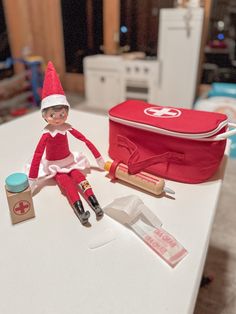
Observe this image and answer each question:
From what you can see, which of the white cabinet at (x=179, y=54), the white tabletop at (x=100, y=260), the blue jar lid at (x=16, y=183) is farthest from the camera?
the white cabinet at (x=179, y=54)

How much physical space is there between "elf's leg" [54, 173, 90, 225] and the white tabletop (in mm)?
17

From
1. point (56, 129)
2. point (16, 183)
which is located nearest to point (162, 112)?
point (56, 129)

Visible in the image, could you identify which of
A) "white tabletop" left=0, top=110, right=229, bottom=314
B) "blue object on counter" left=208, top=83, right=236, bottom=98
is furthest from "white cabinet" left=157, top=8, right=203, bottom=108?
"white tabletop" left=0, top=110, right=229, bottom=314

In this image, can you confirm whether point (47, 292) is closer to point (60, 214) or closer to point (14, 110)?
point (60, 214)

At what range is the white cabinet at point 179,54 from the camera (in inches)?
86.7

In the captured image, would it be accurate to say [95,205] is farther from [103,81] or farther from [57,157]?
[103,81]

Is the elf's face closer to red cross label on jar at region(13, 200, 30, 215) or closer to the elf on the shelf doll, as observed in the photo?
the elf on the shelf doll

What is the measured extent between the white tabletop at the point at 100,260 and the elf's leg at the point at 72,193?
0.05 ft

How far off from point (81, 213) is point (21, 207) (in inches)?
4.9

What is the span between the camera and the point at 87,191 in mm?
640

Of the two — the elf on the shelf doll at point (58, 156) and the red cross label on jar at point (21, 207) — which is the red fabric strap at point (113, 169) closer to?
the elf on the shelf doll at point (58, 156)

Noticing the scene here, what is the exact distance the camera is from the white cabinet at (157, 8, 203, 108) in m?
2.20

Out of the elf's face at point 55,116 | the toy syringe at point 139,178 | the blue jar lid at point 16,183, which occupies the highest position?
the elf's face at point 55,116

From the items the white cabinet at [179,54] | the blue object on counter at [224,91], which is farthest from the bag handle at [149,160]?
the white cabinet at [179,54]
